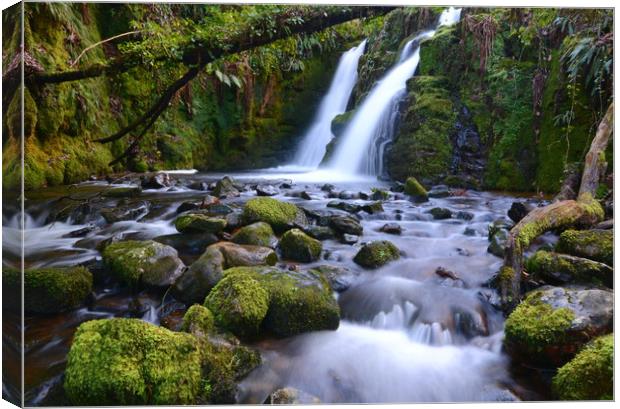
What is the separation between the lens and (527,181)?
382cm

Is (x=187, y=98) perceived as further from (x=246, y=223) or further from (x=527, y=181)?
(x=527, y=181)

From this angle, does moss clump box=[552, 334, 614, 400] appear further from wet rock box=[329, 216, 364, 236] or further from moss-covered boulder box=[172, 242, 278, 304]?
moss-covered boulder box=[172, 242, 278, 304]

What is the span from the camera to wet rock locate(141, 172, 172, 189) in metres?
4.11

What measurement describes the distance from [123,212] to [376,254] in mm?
1966

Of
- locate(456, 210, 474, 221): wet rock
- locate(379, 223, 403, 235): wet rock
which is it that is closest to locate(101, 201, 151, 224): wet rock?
locate(379, 223, 403, 235): wet rock

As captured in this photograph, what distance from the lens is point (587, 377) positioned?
2.14 m

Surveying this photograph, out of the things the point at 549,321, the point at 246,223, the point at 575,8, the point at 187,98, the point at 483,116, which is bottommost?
the point at 549,321

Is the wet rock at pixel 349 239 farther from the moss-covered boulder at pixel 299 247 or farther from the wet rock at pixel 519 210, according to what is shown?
the wet rock at pixel 519 210

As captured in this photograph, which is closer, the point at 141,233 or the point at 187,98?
the point at 141,233

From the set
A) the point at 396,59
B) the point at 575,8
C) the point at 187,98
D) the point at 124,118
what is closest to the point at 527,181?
A: the point at 575,8

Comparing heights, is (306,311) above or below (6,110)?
below

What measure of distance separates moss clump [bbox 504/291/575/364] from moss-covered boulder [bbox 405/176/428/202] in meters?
1.51

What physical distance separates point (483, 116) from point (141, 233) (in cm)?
319

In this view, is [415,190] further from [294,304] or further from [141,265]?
[141,265]
